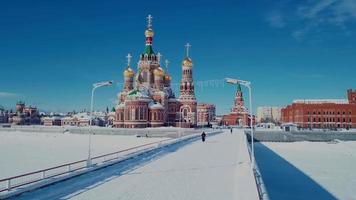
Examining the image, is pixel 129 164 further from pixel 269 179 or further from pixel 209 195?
pixel 269 179

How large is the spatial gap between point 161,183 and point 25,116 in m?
124

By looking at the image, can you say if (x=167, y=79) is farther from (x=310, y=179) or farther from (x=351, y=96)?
(x=310, y=179)

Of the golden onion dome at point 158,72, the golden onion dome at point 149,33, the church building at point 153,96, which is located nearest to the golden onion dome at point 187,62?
the church building at point 153,96

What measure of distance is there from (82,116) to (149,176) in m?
104

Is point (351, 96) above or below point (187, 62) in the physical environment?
below

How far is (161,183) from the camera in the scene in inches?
527

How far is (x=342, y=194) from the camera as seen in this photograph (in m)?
17.8

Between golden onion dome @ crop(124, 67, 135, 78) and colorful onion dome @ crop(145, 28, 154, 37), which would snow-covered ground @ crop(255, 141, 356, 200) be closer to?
colorful onion dome @ crop(145, 28, 154, 37)

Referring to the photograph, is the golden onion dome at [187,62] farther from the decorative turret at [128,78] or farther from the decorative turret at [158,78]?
the decorative turret at [128,78]

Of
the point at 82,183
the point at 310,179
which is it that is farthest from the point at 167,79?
the point at 82,183

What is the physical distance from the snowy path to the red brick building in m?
78.6

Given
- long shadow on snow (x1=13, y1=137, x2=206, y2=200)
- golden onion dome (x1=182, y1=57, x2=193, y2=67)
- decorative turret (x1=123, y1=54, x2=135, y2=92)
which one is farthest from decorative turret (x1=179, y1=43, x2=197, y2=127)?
long shadow on snow (x1=13, y1=137, x2=206, y2=200)

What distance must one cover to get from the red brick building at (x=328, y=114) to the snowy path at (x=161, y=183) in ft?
258

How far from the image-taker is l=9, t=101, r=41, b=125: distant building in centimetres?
12269
